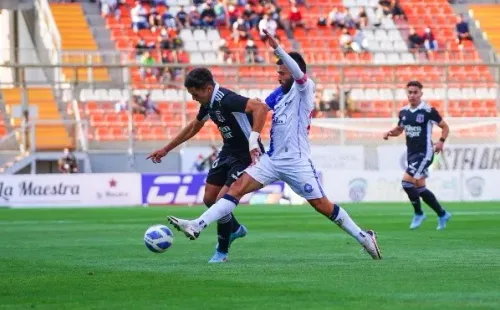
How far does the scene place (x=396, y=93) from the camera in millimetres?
41438

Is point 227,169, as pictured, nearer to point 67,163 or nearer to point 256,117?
point 256,117

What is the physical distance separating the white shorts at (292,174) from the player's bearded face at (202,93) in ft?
2.75

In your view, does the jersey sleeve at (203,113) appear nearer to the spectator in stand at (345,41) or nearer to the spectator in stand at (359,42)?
the spectator in stand at (345,41)

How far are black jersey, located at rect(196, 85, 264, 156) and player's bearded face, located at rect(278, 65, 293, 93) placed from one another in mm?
448

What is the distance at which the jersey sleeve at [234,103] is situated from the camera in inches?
508

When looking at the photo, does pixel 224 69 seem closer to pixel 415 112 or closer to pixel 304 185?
pixel 415 112

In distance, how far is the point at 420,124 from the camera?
20734mm

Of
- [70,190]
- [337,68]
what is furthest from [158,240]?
[337,68]

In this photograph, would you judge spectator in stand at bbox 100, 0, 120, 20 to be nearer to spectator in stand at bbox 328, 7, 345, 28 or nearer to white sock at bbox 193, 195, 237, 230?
spectator in stand at bbox 328, 7, 345, 28

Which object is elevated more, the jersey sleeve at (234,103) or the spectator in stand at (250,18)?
the jersey sleeve at (234,103)

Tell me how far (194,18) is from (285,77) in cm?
3463

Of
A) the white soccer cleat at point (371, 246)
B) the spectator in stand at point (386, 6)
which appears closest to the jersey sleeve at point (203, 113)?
the white soccer cleat at point (371, 246)

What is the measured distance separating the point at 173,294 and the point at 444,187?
27.4 m

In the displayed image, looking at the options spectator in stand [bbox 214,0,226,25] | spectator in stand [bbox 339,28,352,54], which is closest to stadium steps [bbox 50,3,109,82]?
spectator in stand [bbox 214,0,226,25]
